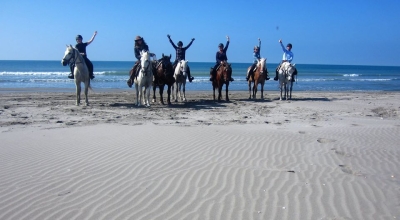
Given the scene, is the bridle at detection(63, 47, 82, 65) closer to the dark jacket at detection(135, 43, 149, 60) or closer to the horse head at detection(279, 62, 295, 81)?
the dark jacket at detection(135, 43, 149, 60)

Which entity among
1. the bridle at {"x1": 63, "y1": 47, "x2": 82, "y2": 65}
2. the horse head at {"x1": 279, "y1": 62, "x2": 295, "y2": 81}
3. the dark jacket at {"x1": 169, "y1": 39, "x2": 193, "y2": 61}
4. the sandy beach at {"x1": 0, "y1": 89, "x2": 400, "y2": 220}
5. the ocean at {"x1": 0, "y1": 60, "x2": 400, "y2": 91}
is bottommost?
the sandy beach at {"x1": 0, "y1": 89, "x2": 400, "y2": 220}

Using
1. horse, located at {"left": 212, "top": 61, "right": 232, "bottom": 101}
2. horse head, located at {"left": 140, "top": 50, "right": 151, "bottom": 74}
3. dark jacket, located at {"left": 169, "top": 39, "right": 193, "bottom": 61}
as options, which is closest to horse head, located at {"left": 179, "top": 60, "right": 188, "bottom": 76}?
dark jacket, located at {"left": 169, "top": 39, "right": 193, "bottom": 61}

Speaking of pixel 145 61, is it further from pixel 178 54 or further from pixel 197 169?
pixel 197 169

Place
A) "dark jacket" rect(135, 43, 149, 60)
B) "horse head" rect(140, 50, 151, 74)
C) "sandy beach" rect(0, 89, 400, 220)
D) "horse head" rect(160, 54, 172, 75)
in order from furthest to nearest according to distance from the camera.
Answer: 1. "horse head" rect(160, 54, 172, 75)
2. "dark jacket" rect(135, 43, 149, 60)
3. "horse head" rect(140, 50, 151, 74)
4. "sandy beach" rect(0, 89, 400, 220)

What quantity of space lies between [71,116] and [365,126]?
8.86 metres

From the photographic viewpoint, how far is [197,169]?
5793 mm

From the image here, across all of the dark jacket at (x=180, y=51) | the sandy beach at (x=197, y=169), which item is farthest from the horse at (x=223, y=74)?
the sandy beach at (x=197, y=169)

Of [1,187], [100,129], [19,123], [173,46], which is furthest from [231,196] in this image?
[173,46]

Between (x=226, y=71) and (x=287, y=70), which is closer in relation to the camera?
(x=226, y=71)

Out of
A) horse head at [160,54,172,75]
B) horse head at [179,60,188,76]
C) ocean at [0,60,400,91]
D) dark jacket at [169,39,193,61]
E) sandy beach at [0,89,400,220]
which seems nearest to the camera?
sandy beach at [0,89,400,220]

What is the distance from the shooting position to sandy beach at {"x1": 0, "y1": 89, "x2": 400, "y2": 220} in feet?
13.9

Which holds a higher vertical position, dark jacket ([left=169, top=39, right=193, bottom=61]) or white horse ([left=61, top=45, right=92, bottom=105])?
dark jacket ([left=169, top=39, right=193, bottom=61])

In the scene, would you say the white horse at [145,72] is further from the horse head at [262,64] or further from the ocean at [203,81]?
the ocean at [203,81]

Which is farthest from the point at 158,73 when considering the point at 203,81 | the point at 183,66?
the point at 203,81
